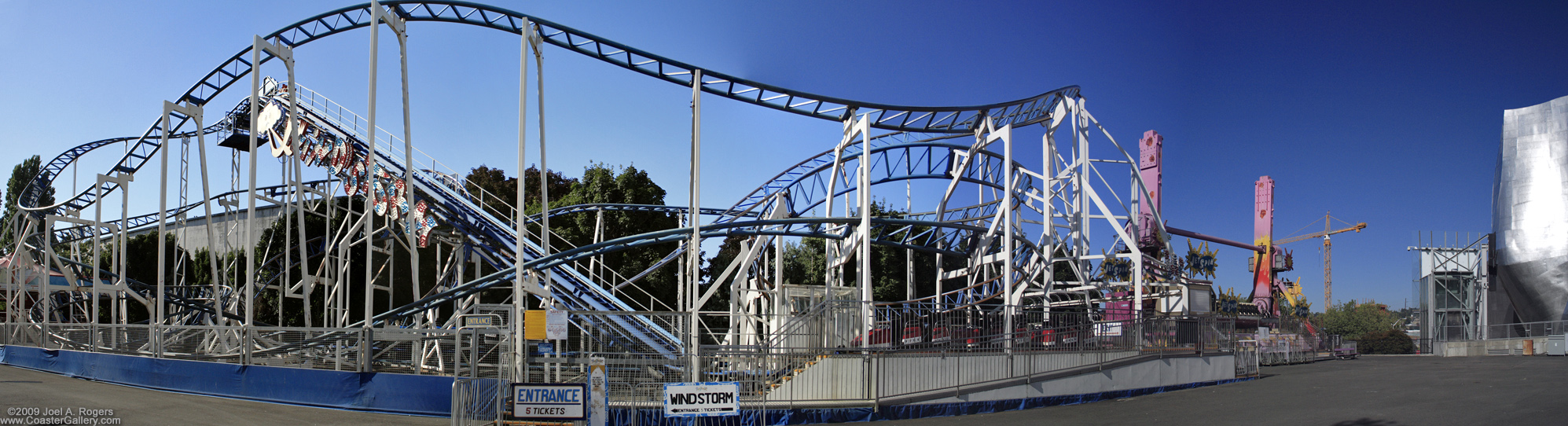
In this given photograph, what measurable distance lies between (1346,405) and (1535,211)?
4689 centimetres

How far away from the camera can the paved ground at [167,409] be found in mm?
12789

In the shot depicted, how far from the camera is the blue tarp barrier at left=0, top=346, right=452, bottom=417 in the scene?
13773 millimetres

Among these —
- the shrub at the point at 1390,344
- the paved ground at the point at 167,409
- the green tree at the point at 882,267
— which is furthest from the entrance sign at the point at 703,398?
the shrub at the point at 1390,344

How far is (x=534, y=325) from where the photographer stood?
13.6 metres

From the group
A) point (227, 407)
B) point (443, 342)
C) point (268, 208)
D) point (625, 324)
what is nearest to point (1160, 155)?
point (625, 324)

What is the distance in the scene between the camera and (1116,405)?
52.9 ft

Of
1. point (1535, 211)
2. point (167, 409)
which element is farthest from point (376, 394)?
point (1535, 211)

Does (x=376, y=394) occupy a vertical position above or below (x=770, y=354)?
below

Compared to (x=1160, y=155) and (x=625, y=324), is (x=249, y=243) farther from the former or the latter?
(x=1160, y=155)

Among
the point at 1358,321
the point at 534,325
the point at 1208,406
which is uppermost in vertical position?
the point at 534,325

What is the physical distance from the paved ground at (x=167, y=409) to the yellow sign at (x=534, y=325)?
1.80m

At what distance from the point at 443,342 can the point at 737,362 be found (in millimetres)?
5989

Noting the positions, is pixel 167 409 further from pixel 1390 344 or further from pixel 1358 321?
pixel 1358 321

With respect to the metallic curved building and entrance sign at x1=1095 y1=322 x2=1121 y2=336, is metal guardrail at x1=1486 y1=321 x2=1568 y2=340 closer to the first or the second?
the metallic curved building
